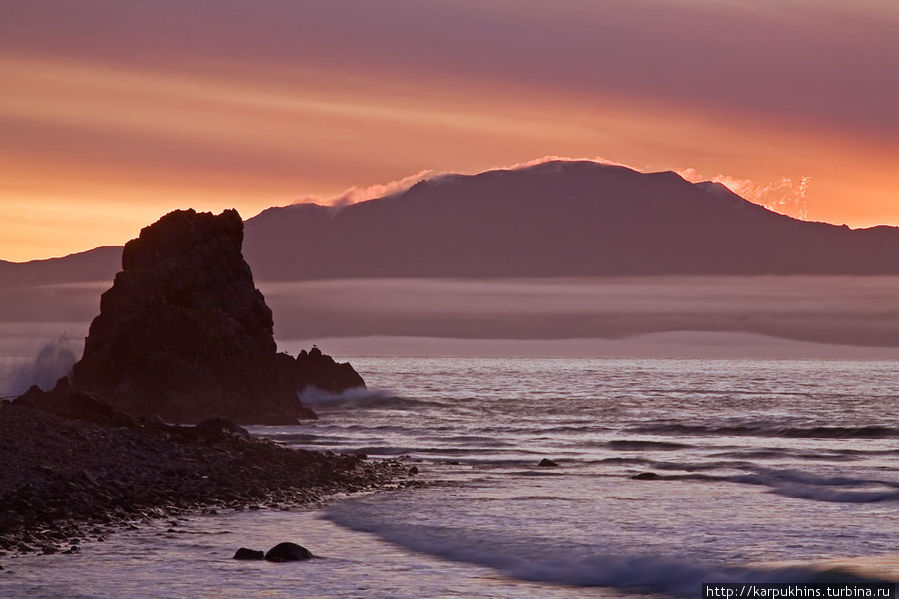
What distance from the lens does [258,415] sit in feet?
245

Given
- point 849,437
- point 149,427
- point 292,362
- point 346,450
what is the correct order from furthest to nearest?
point 292,362
point 849,437
point 346,450
point 149,427

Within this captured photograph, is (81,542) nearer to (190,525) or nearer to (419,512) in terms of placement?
(190,525)

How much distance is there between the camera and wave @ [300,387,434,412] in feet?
328

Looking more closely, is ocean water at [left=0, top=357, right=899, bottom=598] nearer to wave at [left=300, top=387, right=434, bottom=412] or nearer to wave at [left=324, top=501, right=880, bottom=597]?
wave at [left=324, top=501, right=880, bottom=597]

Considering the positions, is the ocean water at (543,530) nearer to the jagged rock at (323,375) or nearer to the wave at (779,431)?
the wave at (779,431)

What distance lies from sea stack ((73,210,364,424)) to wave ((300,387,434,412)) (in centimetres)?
1826

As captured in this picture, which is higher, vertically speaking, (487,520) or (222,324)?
(222,324)

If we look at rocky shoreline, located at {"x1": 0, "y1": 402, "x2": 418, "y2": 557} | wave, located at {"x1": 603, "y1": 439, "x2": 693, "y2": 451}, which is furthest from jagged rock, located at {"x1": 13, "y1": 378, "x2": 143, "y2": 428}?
wave, located at {"x1": 603, "y1": 439, "x2": 693, "y2": 451}

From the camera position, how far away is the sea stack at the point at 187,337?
243ft

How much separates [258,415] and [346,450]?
2189 centimetres

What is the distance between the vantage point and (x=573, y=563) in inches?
966

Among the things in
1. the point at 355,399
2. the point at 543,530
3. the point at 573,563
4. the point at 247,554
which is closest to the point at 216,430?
the point at 543,530

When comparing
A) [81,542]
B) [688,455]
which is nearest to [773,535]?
[81,542]

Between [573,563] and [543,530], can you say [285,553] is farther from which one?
[543,530]
